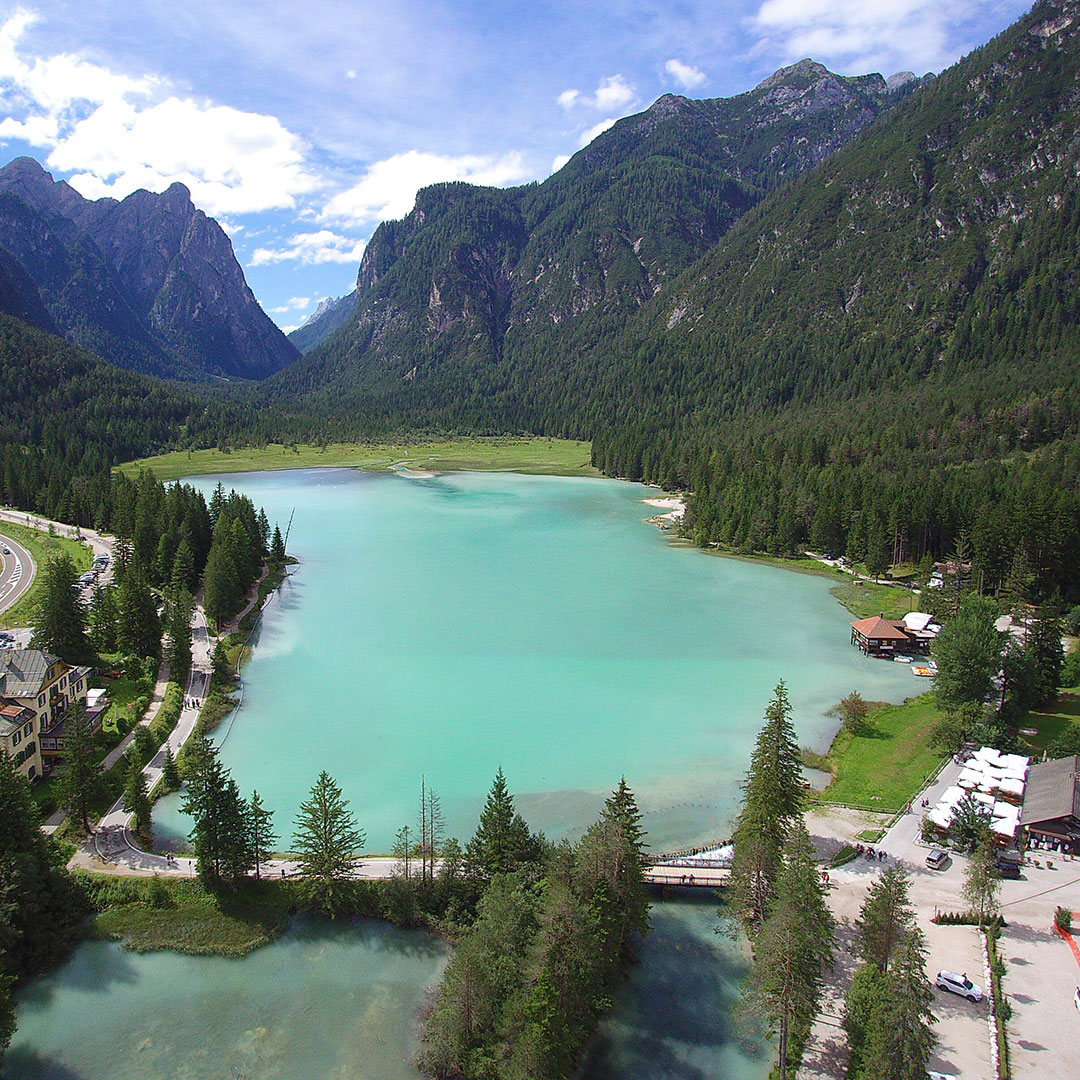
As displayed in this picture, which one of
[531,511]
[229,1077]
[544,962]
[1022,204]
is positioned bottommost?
[229,1077]

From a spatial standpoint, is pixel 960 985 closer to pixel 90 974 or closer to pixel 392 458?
pixel 90 974

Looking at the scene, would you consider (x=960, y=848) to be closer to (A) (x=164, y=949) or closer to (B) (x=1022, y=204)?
(A) (x=164, y=949)

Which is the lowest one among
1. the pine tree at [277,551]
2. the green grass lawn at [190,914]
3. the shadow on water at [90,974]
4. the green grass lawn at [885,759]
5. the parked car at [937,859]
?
the shadow on water at [90,974]

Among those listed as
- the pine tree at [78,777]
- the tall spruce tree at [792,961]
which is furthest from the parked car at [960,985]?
the pine tree at [78,777]

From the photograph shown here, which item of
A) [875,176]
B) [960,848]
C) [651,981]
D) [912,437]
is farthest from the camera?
[875,176]

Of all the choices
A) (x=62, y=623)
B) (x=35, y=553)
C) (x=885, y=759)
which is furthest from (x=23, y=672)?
(x=35, y=553)

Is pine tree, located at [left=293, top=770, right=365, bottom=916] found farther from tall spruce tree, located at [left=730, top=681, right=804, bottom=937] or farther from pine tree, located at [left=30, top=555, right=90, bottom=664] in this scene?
pine tree, located at [left=30, top=555, right=90, bottom=664]

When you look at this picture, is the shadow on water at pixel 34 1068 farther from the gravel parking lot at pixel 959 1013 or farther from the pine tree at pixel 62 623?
the pine tree at pixel 62 623

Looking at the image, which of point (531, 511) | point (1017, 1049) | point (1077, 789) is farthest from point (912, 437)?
point (1017, 1049)
